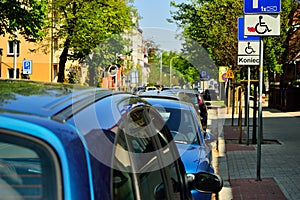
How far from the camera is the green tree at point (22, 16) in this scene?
2186 cm

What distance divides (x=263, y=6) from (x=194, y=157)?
4.02m

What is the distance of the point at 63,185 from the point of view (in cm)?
166

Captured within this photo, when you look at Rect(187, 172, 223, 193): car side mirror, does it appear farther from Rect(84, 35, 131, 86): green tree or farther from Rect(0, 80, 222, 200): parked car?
Rect(84, 35, 131, 86): green tree

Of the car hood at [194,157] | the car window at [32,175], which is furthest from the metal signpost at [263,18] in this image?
the car window at [32,175]

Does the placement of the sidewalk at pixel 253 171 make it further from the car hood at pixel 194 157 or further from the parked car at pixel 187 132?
the car hood at pixel 194 157

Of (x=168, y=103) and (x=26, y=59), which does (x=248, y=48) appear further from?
(x=26, y=59)

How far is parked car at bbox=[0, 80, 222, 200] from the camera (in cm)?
170

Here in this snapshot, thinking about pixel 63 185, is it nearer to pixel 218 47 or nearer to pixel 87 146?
pixel 87 146

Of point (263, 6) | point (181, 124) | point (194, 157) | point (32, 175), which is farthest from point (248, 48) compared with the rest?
point (32, 175)

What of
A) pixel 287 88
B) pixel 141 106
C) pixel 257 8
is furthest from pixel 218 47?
pixel 141 106

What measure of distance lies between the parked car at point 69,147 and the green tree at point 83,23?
1319 inches

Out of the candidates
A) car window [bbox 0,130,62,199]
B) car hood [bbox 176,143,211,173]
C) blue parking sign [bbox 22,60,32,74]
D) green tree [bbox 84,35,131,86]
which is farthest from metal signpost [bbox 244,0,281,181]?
blue parking sign [bbox 22,60,32,74]

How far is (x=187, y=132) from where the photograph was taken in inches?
336

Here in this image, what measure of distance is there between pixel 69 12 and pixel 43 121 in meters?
37.1
